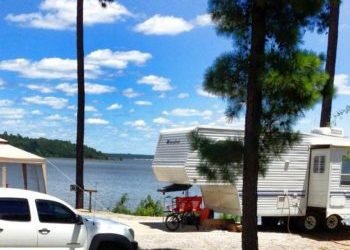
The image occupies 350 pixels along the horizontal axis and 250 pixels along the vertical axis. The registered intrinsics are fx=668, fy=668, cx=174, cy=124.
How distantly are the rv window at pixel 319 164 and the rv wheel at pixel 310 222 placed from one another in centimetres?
130

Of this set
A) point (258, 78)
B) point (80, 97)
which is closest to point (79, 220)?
point (258, 78)

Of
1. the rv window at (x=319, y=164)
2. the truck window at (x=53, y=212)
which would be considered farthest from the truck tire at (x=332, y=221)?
the truck window at (x=53, y=212)

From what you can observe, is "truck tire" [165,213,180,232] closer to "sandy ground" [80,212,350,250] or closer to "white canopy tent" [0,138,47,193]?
"sandy ground" [80,212,350,250]

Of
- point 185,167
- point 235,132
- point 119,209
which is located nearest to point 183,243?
point 185,167

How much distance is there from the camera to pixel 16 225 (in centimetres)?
1041

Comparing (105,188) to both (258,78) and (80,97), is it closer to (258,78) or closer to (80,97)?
(80,97)

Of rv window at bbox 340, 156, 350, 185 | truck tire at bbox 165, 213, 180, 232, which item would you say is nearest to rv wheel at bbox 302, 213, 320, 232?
rv window at bbox 340, 156, 350, 185

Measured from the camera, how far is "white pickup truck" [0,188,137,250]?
34.1 ft

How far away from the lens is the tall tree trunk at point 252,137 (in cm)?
1193

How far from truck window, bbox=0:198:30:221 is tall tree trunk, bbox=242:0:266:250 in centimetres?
395

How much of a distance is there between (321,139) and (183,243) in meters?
5.89

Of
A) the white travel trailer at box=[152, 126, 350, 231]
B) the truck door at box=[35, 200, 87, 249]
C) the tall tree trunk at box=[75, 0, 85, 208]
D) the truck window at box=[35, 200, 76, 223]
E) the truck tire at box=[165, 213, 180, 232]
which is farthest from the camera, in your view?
the tall tree trunk at box=[75, 0, 85, 208]

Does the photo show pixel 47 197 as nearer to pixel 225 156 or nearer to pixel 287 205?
pixel 225 156

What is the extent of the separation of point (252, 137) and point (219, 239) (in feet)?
17.8
